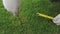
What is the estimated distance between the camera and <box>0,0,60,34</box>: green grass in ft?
5.62

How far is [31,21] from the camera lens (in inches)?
71.7

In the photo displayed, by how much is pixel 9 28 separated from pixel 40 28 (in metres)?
0.29

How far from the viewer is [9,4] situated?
52.4 inches

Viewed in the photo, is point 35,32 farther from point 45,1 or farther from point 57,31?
point 45,1

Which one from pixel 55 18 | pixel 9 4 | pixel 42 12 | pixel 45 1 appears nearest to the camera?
pixel 9 4

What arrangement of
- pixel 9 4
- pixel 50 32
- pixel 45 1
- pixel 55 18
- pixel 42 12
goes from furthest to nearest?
pixel 45 1
pixel 42 12
pixel 55 18
pixel 50 32
pixel 9 4

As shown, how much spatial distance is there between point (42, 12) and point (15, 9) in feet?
2.00

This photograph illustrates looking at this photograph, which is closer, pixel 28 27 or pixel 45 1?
pixel 28 27

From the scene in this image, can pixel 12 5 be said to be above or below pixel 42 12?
above

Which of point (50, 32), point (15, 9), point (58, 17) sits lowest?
point (50, 32)

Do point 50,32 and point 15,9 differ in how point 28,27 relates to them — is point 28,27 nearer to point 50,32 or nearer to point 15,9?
point 50,32

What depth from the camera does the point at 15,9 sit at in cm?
141

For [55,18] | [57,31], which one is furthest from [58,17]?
[57,31]

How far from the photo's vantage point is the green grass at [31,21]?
171 centimetres
